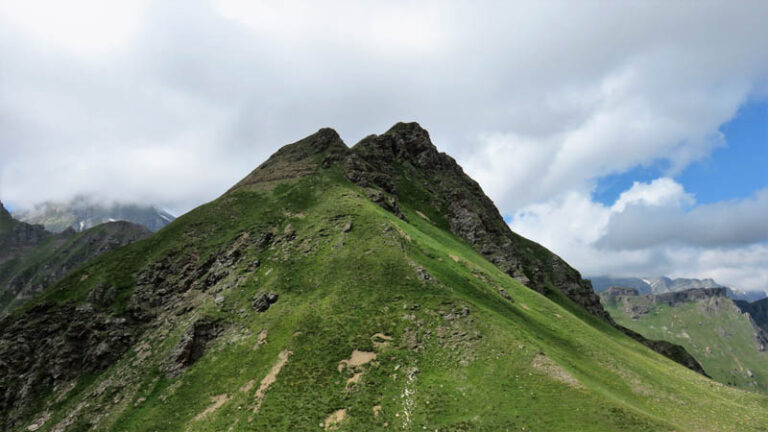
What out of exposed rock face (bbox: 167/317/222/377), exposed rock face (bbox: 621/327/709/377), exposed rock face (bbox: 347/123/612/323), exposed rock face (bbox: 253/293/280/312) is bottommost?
exposed rock face (bbox: 167/317/222/377)

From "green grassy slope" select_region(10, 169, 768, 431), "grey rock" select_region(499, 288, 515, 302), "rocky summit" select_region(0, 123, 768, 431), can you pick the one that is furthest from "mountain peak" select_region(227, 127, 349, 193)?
"grey rock" select_region(499, 288, 515, 302)

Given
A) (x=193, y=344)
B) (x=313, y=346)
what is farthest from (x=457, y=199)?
(x=193, y=344)

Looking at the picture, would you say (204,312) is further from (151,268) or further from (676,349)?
(676,349)

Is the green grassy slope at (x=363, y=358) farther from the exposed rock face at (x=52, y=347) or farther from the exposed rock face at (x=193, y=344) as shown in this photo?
the exposed rock face at (x=52, y=347)

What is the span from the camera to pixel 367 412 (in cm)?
4231

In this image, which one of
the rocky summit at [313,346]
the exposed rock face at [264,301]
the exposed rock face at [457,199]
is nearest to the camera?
the rocky summit at [313,346]

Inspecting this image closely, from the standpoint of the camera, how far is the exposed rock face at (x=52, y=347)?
63719 mm

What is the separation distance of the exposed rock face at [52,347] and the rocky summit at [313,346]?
0.83 ft

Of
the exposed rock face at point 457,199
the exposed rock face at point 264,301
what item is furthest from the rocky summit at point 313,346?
the exposed rock face at point 457,199

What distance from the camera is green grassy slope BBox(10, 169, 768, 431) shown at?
137 ft

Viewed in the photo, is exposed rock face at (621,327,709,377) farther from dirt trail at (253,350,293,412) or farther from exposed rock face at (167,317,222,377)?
exposed rock face at (167,317,222,377)

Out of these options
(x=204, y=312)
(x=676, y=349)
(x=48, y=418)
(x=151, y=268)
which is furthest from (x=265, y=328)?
(x=676, y=349)

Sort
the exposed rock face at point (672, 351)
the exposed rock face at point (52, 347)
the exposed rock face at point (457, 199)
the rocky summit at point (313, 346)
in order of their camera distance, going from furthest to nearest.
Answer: the exposed rock face at point (672, 351), the exposed rock face at point (457, 199), the exposed rock face at point (52, 347), the rocky summit at point (313, 346)

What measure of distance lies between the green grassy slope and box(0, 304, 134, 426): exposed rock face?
287 cm
